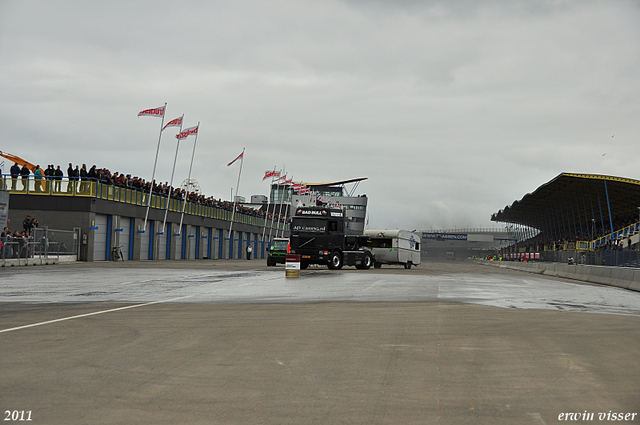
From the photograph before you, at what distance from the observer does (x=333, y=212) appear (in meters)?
37.7

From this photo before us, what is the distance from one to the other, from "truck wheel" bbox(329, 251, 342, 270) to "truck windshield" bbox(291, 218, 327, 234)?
1.59 m

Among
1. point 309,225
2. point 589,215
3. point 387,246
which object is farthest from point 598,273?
point 589,215

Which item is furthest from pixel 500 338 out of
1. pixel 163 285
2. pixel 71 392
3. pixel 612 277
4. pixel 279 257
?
pixel 279 257

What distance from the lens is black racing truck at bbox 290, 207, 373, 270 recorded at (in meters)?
37.2

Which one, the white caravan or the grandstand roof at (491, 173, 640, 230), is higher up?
the grandstand roof at (491, 173, 640, 230)

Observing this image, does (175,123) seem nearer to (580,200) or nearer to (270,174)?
(270,174)

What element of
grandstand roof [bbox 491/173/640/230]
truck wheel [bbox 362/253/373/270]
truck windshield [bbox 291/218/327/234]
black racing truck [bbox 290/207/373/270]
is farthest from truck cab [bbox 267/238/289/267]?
grandstand roof [bbox 491/173/640/230]

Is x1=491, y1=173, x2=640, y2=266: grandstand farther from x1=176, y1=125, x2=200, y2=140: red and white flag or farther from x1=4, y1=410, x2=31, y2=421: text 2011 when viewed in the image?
x1=176, y1=125, x2=200, y2=140: red and white flag

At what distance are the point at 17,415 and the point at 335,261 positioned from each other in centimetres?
3288

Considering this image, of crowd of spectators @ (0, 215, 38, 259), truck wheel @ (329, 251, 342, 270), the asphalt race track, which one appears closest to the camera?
the asphalt race track

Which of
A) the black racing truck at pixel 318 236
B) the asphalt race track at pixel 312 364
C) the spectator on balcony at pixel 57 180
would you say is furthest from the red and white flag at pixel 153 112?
the asphalt race track at pixel 312 364

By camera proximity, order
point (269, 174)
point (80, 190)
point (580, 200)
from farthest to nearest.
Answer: point (269, 174)
point (580, 200)
point (80, 190)

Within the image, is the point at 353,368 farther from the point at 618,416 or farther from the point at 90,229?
the point at 90,229

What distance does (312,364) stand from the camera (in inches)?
289
